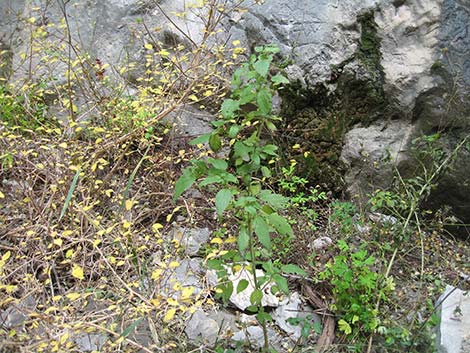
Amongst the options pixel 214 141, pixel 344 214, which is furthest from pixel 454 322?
pixel 214 141

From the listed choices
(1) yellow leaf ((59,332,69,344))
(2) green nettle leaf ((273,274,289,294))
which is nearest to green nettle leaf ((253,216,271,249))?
(2) green nettle leaf ((273,274,289,294))

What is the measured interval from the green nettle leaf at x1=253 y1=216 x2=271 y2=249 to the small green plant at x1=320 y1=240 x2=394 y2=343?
0.82 metres

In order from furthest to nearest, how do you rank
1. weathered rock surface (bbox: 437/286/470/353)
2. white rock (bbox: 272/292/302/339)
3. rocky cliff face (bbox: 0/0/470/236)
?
rocky cliff face (bbox: 0/0/470/236) → white rock (bbox: 272/292/302/339) → weathered rock surface (bbox: 437/286/470/353)

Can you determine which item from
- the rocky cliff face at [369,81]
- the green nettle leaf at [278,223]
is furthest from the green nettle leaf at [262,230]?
the rocky cliff face at [369,81]

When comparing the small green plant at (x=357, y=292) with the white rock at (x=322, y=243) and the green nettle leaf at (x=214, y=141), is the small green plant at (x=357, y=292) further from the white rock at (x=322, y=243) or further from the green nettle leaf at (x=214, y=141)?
the green nettle leaf at (x=214, y=141)

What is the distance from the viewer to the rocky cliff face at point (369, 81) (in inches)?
130

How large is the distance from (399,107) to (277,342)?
5.69 feet

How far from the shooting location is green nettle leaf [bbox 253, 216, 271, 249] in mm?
1808

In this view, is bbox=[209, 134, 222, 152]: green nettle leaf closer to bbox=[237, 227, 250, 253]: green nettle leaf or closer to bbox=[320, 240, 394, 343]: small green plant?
bbox=[237, 227, 250, 253]: green nettle leaf

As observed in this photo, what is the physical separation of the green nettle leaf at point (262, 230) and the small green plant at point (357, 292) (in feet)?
2.68

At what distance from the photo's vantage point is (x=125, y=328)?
2184mm

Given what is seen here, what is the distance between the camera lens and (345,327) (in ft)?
8.01

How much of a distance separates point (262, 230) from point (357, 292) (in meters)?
0.94

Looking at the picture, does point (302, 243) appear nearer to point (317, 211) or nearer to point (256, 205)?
point (317, 211)
